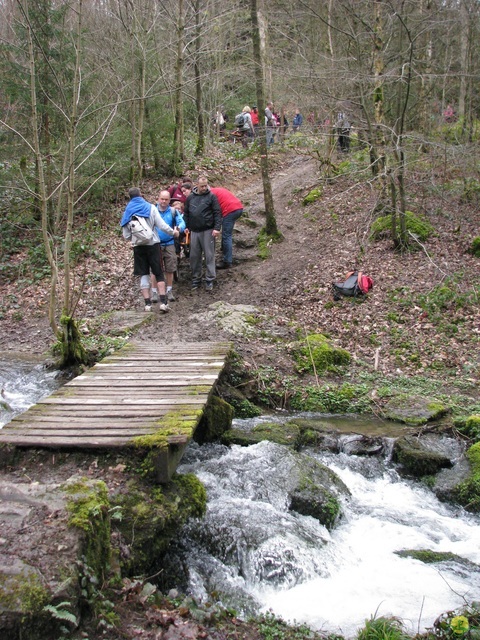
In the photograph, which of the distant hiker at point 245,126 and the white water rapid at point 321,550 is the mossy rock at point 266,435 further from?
the distant hiker at point 245,126

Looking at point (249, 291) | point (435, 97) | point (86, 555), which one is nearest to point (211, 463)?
point (86, 555)

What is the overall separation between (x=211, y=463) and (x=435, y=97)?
18.1m

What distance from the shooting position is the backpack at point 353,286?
36.9ft

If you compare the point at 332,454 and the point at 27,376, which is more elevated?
the point at 27,376

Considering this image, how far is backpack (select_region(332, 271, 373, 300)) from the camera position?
11.2 meters

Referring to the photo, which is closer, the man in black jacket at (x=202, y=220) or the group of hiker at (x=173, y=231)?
the group of hiker at (x=173, y=231)

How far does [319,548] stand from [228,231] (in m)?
8.83

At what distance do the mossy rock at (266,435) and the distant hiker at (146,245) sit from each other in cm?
418

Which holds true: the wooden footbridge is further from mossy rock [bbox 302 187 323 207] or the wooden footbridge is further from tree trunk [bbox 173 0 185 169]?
tree trunk [bbox 173 0 185 169]

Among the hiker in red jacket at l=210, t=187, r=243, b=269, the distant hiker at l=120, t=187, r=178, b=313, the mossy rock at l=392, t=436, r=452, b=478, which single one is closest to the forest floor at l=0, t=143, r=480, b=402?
the distant hiker at l=120, t=187, r=178, b=313

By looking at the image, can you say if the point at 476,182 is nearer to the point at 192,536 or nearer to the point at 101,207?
the point at 101,207

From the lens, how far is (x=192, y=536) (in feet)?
15.7

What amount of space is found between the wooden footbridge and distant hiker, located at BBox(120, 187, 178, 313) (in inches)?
115

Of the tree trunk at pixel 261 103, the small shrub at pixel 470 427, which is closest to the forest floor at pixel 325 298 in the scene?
the tree trunk at pixel 261 103
